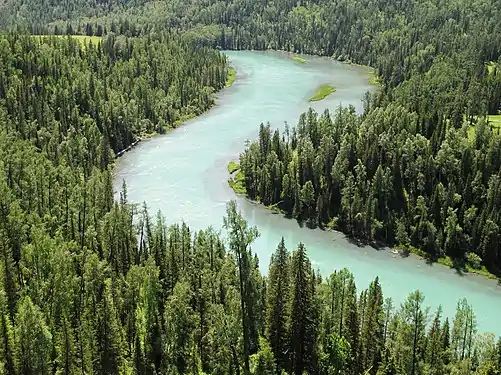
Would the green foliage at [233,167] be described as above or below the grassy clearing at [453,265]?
above

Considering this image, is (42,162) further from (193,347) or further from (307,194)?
(193,347)

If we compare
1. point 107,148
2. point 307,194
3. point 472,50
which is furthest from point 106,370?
point 472,50

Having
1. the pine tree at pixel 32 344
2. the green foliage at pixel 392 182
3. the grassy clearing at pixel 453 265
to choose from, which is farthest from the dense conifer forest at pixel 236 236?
the grassy clearing at pixel 453 265

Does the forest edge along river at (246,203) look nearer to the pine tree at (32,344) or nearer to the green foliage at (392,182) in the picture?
the green foliage at (392,182)

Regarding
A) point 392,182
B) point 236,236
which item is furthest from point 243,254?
point 392,182

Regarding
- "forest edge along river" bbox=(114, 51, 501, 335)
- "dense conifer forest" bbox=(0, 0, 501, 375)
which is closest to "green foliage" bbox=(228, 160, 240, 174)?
"forest edge along river" bbox=(114, 51, 501, 335)

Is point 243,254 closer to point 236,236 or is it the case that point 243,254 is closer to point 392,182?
point 236,236

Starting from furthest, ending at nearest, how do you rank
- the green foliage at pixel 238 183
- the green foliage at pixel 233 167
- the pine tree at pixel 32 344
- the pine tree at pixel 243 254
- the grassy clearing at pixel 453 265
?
the green foliage at pixel 233 167 < the green foliage at pixel 238 183 < the grassy clearing at pixel 453 265 < the pine tree at pixel 243 254 < the pine tree at pixel 32 344

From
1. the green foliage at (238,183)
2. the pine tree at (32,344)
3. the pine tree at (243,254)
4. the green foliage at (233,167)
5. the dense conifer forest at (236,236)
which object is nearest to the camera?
the pine tree at (32,344)

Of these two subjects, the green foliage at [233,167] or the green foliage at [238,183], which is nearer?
the green foliage at [238,183]
